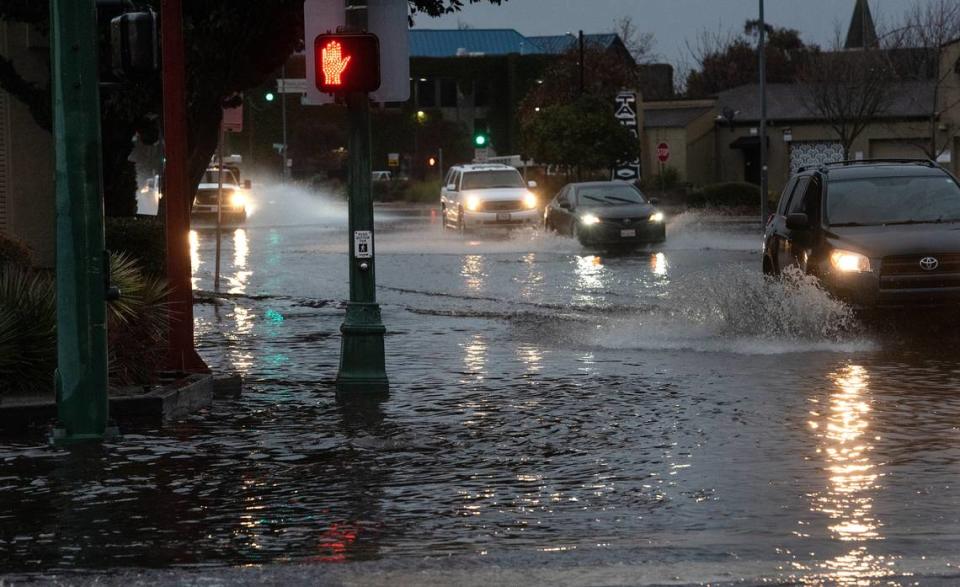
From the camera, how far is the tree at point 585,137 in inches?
2574

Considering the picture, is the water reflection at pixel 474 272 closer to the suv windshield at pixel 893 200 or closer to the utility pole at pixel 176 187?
the suv windshield at pixel 893 200

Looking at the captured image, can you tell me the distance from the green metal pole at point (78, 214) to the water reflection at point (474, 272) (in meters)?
14.7

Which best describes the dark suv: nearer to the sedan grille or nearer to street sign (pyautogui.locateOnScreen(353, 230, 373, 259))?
street sign (pyautogui.locateOnScreen(353, 230, 373, 259))

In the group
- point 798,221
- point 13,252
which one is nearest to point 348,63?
point 798,221

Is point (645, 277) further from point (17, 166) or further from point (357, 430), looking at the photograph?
point (357, 430)

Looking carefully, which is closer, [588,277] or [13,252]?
[13,252]

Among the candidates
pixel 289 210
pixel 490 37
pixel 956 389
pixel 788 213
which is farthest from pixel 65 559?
pixel 490 37

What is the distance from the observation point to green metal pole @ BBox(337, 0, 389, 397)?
1299 centimetres

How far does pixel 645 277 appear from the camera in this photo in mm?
27062

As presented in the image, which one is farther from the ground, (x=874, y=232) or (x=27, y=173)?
(x=27, y=173)

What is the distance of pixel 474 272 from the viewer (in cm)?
2870

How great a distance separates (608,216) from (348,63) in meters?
22.7

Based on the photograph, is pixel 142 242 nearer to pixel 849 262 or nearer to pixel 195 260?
pixel 849 262

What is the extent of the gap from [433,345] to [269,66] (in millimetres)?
8021
